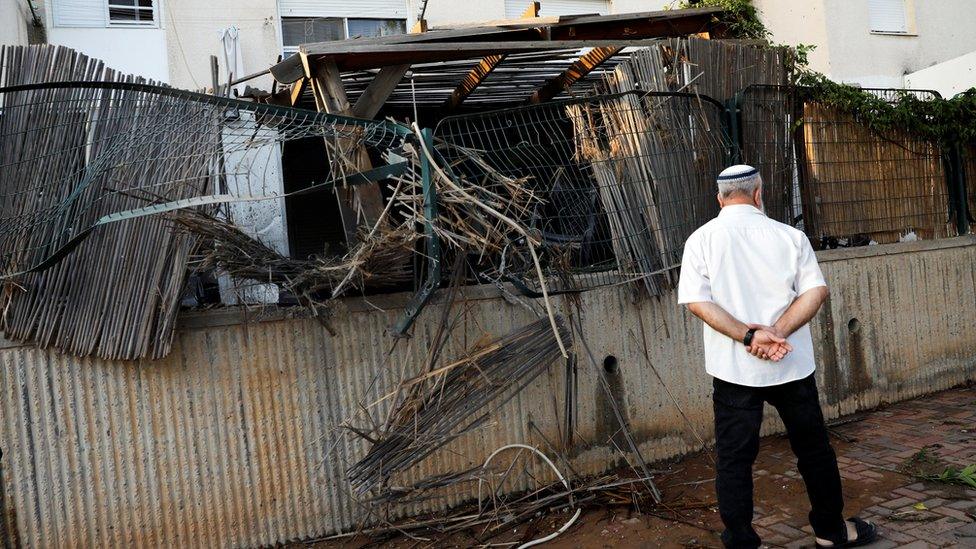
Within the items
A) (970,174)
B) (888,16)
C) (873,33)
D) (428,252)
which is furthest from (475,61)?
(888,16)

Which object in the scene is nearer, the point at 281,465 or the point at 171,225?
the point at 171,225

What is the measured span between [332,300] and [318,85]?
166 cm

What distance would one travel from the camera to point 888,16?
1277cm

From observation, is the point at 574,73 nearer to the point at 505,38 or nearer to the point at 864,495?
the point at 505,38

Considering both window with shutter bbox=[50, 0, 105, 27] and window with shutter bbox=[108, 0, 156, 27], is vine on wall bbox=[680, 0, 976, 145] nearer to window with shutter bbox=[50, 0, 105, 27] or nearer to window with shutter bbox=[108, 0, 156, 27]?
window with shutter bbox=[108, 0, 156, 27]

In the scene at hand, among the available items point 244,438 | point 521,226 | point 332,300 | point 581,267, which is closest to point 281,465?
point 244,438

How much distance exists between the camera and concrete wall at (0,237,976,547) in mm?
3924

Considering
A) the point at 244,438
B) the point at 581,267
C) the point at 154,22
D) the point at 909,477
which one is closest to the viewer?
the point at 244,438

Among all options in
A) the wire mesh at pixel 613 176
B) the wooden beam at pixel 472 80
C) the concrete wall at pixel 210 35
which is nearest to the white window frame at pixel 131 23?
the concrete wall at pixel 210 35

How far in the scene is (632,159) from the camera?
5.14m

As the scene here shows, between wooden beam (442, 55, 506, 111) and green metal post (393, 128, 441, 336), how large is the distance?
221 cm

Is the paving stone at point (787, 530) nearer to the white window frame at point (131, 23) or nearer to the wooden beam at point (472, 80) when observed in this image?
the wooden beam at point (472, 80)

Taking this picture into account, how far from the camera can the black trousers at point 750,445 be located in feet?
11.0

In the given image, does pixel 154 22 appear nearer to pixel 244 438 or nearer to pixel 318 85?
pixel 318 85
